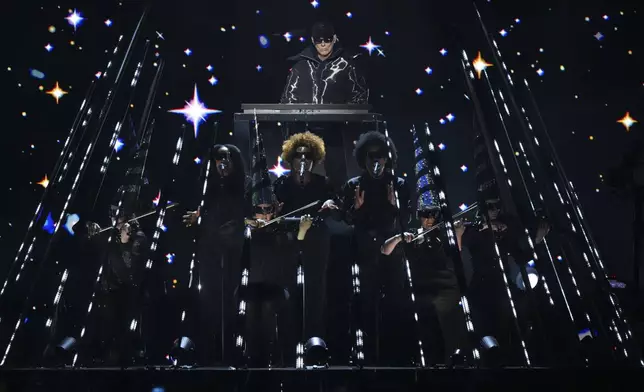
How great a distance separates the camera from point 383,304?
11.4 ft

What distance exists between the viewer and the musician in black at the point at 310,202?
3.49 m

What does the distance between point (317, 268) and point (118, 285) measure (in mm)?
1422

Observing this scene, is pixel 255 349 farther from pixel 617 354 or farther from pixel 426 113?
pixel 426 113

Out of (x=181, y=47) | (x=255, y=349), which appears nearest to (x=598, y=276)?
(x=255, y=349)

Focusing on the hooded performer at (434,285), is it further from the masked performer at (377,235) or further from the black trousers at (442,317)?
the masked performer at (377,235)

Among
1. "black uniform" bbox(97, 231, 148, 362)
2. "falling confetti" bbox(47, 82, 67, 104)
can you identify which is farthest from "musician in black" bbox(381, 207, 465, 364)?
"falling confetti" bbox(47, 82, 67, 104)

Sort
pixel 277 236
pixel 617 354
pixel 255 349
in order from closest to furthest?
pixel 617 354, pixel 255 349, pixel 277 236

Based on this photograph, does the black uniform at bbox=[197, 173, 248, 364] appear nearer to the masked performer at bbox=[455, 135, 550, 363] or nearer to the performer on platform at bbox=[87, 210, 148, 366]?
the performer on platform at bbox=[87, 210, 148, 366]

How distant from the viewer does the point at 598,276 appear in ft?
9.21

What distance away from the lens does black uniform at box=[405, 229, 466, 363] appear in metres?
3.39

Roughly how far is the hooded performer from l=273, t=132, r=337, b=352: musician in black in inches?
18.8

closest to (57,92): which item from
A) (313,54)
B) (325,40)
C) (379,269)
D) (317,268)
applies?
(313,54)

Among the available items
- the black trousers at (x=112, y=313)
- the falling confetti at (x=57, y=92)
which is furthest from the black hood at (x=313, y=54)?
the black trousers at (x=112, y=313)

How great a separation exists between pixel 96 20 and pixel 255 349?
11.7 feet
